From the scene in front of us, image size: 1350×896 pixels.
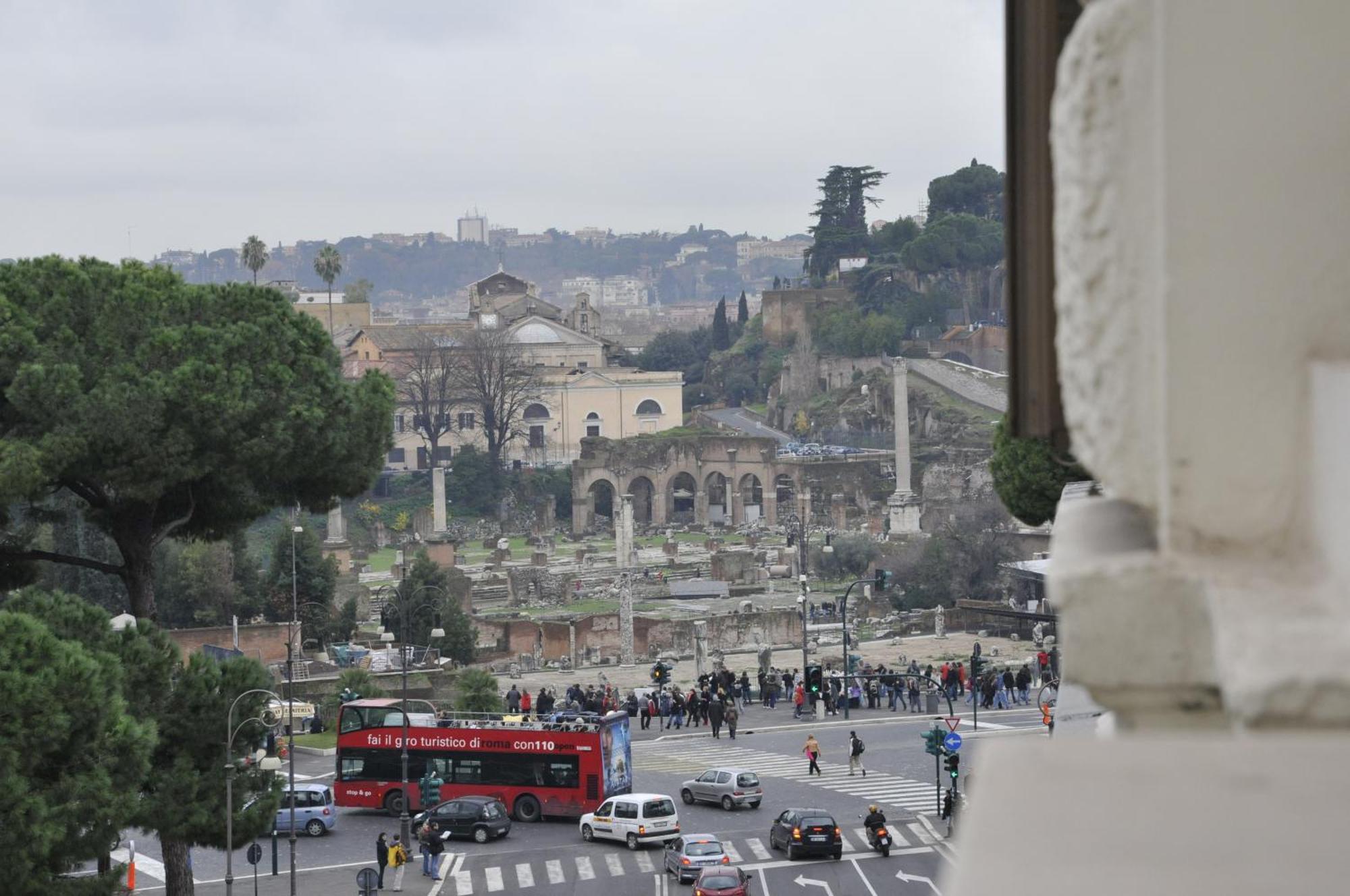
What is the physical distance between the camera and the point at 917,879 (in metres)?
15.5

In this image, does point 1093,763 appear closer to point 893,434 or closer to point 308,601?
point 308,601

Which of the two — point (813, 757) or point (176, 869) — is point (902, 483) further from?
point (176, 869)

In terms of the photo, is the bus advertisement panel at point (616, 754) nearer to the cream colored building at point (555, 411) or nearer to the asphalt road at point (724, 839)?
the asphalt road at point (724, 839)

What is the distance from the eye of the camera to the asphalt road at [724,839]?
15859mm

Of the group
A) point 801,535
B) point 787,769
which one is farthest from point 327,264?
point 787,769

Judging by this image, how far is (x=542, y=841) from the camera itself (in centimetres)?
1823

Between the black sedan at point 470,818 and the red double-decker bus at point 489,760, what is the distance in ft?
2.44

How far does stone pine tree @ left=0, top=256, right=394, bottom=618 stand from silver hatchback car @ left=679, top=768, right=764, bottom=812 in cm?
606

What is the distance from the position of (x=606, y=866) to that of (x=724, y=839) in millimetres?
1481

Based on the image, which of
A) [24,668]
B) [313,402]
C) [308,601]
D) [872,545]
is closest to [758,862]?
[313,402]

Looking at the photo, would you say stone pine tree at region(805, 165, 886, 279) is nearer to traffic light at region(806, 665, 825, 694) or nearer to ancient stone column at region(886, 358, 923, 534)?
ancient stone column at region(886, 358, 923, 534)

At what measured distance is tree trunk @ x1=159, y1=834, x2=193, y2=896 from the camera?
13211mm

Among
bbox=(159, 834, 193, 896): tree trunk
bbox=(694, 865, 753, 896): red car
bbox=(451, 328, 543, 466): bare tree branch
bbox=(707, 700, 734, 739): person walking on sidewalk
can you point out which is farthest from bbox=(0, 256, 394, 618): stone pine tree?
bbox=(451, 328, 543, 466): bare tree branch

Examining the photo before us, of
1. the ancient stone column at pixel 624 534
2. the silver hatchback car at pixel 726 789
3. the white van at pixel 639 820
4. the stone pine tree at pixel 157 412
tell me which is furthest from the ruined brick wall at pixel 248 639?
the stone pine tree at pixel 157 412
